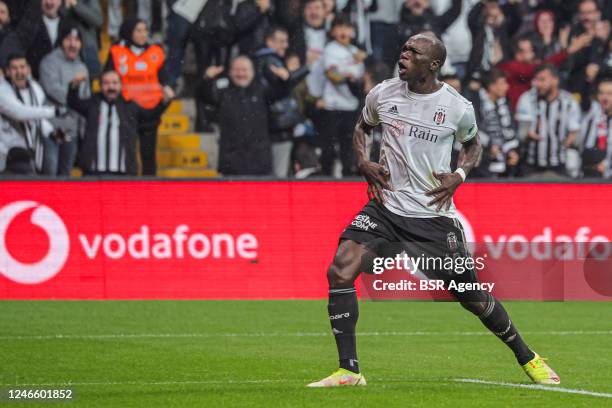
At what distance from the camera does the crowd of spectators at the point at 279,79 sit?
17.0 metres

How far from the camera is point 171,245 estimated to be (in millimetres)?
16281

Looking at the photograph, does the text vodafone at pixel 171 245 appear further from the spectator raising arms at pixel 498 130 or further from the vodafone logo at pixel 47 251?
the spectator raising arms at pixel 498 130

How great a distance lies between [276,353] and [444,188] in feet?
10.0

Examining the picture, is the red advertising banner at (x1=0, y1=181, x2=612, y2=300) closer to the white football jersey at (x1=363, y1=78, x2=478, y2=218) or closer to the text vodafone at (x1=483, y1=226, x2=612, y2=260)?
the text vodafone at (x1=483, y1=226, x2=612, y2=260)

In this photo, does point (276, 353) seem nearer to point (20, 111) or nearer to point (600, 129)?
point (20, 111)

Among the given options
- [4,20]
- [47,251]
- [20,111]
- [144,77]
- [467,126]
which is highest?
[4,20]

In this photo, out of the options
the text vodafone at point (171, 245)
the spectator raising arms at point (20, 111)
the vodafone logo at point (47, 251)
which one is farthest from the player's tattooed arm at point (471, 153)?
the spectator raising arms at point (20, 111)

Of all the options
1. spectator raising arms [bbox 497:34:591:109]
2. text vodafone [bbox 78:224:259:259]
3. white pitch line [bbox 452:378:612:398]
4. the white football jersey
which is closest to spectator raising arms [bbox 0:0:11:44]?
text vodafone [bbox 78:224:259:259]

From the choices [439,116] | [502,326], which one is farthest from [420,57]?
[502,326]

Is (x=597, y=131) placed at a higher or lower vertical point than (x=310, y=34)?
lower

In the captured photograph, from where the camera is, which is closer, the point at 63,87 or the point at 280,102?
the point at 63,87

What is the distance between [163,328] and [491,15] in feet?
29.3

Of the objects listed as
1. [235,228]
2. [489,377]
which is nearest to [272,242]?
[235,228]

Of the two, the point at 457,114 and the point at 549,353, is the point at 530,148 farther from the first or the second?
the point at 457,114
